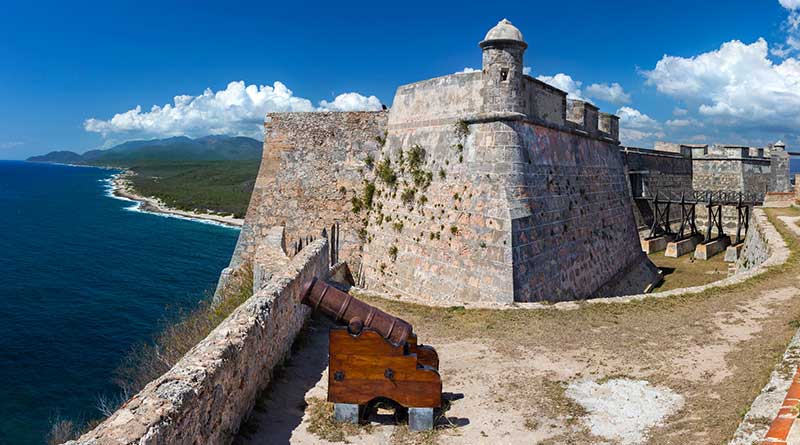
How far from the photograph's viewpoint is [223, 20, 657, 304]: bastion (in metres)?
11.9

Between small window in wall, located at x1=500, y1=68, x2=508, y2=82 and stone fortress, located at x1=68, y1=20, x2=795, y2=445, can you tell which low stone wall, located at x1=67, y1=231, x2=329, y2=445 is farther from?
small window in wall, located at x1=500, y1=68, x2=508, y2=82

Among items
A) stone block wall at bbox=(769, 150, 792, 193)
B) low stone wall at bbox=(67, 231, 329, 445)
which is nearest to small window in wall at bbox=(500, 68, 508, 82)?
low stone wall at bbox=(67, 231, 329, 445)

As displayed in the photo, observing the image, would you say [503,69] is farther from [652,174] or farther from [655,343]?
[652,174]

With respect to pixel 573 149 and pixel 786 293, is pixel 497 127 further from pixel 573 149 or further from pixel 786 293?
pixel 786 293

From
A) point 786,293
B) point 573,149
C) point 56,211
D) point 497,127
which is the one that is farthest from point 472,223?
point 56,211

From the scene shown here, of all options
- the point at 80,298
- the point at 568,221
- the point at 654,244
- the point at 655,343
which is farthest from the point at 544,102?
the point at 80,298

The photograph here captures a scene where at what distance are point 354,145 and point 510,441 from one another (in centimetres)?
1178

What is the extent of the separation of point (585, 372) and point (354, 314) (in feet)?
11.5

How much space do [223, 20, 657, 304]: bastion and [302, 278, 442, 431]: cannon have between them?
5.77 m

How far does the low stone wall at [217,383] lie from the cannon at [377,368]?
3.38 ft

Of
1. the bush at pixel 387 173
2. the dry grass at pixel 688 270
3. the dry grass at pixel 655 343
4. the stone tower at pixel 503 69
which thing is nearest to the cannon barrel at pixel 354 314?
the dry grass at pixel 655 343

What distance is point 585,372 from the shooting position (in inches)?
290

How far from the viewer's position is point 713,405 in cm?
600

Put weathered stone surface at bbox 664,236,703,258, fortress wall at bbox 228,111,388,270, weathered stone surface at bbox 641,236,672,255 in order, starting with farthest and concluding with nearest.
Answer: weathered stone surface at bbox 641,236,672,255 < weathered stone surface at bbox 664,236,703,258 < fortress wall at bbox 228,111,388,270
